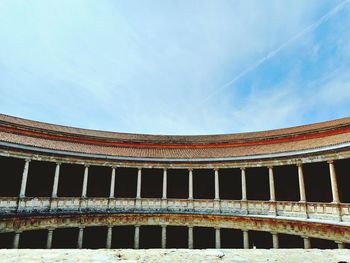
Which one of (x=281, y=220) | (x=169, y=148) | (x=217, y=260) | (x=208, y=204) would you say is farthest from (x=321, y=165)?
(x=217, y=260)

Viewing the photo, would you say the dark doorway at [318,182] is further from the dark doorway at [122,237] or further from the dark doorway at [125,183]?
the dark doorway at [122,237]

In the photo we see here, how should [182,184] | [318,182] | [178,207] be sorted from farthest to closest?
[182,184] < [178,207] < [318,182]

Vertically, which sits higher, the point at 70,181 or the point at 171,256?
the point at 70,181

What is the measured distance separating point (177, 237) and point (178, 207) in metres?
3.68

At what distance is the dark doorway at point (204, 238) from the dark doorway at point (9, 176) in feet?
45.3

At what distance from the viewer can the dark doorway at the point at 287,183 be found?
19.5 metres

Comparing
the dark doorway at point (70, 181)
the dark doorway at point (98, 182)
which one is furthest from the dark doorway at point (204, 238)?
the dark doorway at point (70, 181)

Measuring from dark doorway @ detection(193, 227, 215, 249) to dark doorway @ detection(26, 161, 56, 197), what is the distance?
472 inches

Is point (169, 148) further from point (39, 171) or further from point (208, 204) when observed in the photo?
point (39, 171)

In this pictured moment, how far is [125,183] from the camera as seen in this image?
2292 centimetres

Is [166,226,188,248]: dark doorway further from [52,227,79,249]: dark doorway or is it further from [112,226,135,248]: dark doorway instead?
[52,227,79,249]: dark doorway

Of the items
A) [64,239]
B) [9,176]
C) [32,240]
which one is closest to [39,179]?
[9,176]

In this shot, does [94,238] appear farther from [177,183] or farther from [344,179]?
[344,179]

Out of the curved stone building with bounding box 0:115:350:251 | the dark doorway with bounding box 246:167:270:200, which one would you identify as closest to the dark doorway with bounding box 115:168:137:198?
Result: the curved stone building with bounding box 0:115:350:251
